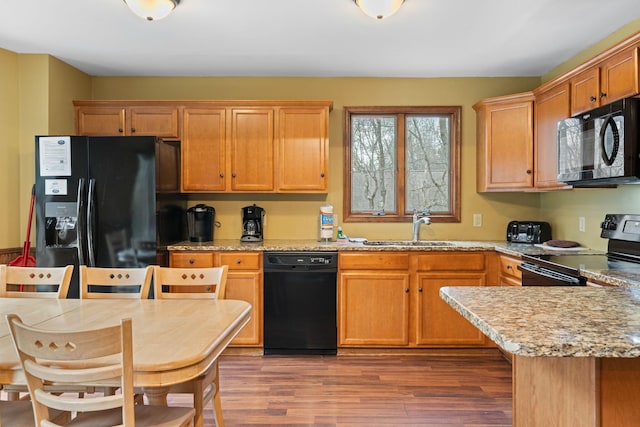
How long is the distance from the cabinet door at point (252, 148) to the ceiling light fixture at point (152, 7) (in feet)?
4.26

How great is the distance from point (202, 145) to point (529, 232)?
2.94 m

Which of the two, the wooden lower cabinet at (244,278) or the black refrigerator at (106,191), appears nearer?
the black refrigerator at (106,191)

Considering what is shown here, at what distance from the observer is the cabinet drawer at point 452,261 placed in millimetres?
3613

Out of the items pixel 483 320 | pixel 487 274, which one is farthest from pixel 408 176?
pixel 483 320

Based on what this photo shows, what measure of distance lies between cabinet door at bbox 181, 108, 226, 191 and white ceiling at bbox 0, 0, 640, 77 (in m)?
0.45

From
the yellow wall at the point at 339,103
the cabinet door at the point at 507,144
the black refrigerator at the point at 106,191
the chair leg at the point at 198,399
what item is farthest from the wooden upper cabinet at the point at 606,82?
the black refrigerator at the point at 106,191

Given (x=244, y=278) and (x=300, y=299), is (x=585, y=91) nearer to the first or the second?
(x=300, y=299)

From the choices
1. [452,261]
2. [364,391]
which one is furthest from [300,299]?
[452,261]

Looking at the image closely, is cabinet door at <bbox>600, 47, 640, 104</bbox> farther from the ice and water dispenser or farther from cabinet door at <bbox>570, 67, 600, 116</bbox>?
the ice and water dispenser

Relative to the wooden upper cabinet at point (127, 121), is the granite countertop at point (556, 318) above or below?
below

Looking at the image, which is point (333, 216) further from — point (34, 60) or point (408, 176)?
point (34, 60)

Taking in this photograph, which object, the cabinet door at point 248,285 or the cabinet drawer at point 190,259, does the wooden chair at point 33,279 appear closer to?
the cabinet drawer at point 190,259

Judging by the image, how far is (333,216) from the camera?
13.8 ft

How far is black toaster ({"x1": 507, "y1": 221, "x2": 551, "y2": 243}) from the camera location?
152 inches
